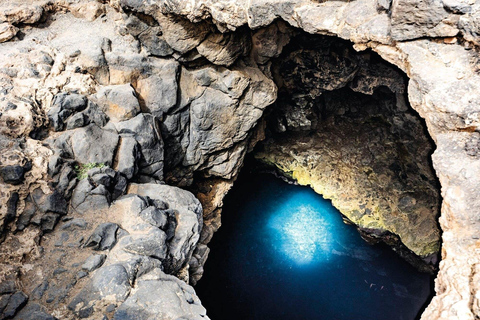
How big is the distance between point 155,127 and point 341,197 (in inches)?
302

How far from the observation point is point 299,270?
12.0 metres

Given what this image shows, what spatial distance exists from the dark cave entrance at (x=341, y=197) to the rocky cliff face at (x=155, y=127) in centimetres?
41

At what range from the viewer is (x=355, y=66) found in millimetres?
10398

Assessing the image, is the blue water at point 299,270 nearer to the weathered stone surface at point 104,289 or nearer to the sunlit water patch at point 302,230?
the sunlit water patch at point 302,230

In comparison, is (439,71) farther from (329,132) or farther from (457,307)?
(329,132)

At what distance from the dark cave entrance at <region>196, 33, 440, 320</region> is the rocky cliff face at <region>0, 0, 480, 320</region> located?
0.41m

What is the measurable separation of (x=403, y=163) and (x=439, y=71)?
650cm

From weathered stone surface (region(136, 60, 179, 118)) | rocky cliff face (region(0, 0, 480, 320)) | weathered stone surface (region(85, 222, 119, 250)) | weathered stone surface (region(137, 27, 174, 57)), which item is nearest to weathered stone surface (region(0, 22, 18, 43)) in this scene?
rocky cliff face (region(0, 0, 480, 320))

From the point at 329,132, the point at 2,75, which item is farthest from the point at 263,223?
the point at 2,75

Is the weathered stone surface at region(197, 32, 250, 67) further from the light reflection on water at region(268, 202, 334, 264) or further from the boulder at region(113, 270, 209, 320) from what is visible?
the light reflection on water at region(268, 202, 334, 264)

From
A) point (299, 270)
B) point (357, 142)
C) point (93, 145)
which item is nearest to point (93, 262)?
point (93, 145)

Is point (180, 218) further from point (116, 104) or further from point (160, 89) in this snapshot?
point (160, 89)

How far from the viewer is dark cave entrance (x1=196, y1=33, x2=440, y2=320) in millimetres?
10758

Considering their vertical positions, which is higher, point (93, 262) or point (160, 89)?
point (160, 89)
